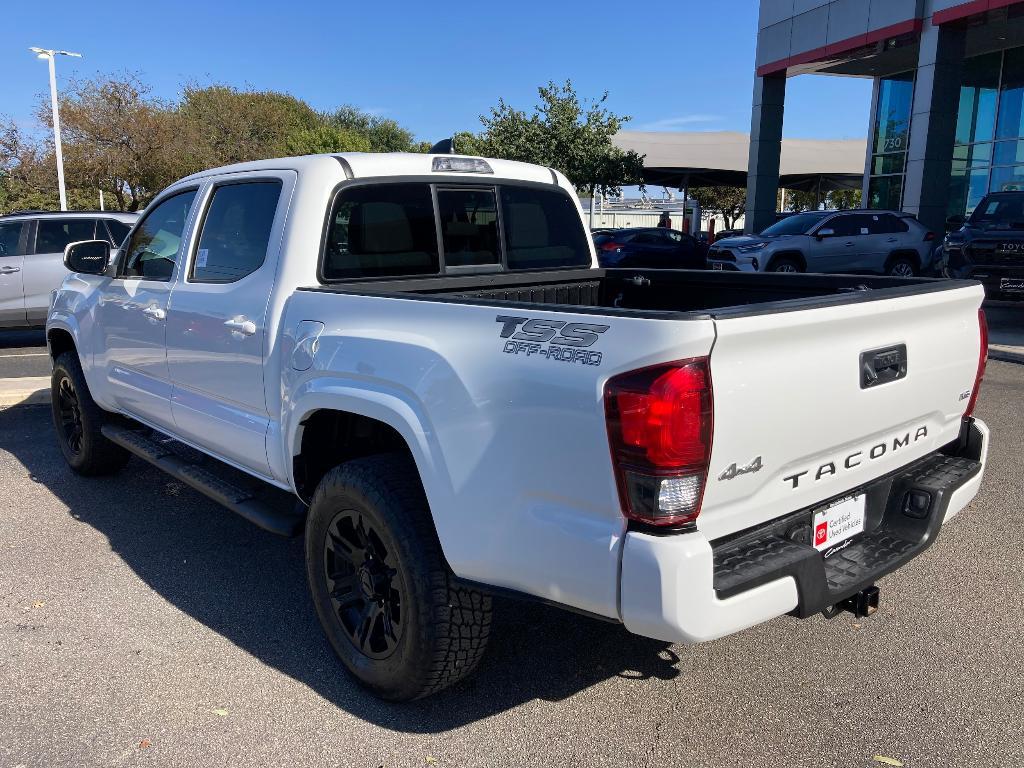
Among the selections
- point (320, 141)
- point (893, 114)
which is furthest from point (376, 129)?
point (893, 114)

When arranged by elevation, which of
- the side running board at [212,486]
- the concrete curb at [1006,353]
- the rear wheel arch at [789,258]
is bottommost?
the concrete curb at [1006,353]

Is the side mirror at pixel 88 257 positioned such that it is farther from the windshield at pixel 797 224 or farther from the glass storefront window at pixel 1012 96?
the glass storefront window at pixel 1012 96

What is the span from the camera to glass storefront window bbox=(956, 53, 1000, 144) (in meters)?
21.5

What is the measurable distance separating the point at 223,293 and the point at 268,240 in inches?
13.4

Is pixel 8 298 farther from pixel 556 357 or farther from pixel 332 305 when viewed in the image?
pixel 556 357

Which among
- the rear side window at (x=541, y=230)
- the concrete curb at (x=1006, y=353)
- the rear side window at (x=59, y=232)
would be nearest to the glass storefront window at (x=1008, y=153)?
the concrete curb at (x=1006, y=353)

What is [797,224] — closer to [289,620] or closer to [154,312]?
[154,312]

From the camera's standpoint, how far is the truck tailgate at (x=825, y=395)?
2217 millimetres

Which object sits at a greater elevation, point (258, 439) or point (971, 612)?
point (258, 439)

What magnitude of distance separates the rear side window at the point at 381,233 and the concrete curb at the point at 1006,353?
336 inches

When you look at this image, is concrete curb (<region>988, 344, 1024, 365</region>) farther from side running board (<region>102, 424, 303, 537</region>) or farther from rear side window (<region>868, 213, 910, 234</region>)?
side running board (<region>102, 424, 303, 537</region>)

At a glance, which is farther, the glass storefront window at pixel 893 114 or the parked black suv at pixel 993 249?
the glass storefront window at pixel 893 114

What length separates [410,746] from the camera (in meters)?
2.73

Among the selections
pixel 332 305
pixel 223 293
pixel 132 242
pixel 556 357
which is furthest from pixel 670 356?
pixel 132 242
